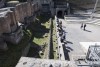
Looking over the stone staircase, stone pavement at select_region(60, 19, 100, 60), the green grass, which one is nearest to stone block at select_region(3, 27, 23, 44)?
the green grass

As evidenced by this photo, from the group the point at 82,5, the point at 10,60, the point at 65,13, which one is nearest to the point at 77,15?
the point at 65,13

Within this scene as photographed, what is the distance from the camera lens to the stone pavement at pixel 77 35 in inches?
742

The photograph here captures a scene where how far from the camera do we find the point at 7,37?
1830 centimetres

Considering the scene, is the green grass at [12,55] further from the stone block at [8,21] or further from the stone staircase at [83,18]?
the stone staircase at [83,18]

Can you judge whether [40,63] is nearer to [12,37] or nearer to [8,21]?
[12,37]

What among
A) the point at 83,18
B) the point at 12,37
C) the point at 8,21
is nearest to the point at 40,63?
the point at 12,37

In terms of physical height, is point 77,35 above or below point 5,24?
below

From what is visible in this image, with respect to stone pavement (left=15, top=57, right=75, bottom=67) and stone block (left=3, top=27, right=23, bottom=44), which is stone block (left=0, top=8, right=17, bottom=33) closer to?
stone block (left=3, top=27, right=23, bottom=44)

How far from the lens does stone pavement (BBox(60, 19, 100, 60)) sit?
18.8 m

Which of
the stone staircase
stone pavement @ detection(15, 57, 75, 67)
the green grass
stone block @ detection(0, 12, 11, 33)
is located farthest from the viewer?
the stone staircase

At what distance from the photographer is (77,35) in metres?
23.1

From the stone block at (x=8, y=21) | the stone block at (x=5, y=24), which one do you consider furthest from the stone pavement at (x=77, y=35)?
the stone block at (x=5, y=24)

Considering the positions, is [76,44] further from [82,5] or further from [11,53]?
[82,5]

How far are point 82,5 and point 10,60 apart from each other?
27197mm
